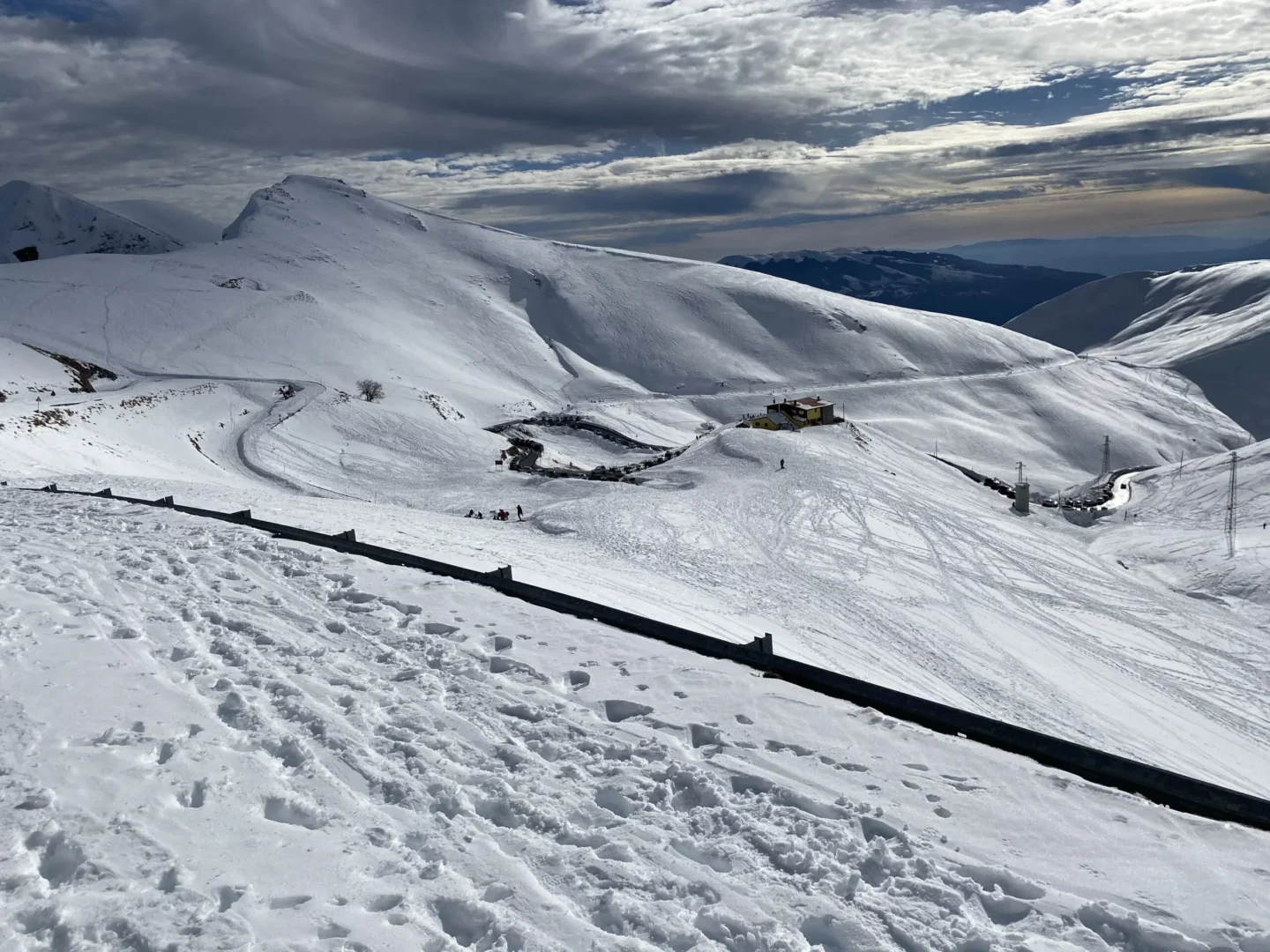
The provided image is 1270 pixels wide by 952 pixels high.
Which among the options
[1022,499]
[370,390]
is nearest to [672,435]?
[370,390]

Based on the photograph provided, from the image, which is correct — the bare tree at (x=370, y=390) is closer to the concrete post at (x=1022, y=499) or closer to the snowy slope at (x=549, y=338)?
the snowy slope at (x=549, y=338)

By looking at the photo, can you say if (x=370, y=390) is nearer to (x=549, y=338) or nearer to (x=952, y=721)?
(x=549, y=338)

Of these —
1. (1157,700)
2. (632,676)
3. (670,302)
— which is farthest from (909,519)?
(670,302)

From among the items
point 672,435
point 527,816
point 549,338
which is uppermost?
point 549,338

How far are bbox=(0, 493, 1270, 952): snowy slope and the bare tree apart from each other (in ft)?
191

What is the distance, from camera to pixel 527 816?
566 centimetres

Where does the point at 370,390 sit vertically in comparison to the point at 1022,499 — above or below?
above

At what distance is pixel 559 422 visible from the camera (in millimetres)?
68812

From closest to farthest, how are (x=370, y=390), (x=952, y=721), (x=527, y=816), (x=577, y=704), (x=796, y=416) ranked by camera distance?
(x=527, y=816) < (x=952, y=721) < (x=577, y=704) < (x=796, y=416) < (x=370, y=390)

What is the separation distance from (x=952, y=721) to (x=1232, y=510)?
46645 millimetres

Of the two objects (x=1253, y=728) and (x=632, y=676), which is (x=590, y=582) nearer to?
(x=632, y=676)

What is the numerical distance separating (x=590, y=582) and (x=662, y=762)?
41.3ft

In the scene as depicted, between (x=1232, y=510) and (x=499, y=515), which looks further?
(x=1232, y=510)

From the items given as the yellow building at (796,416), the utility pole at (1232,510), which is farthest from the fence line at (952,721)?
the yellow building at (796,416)
